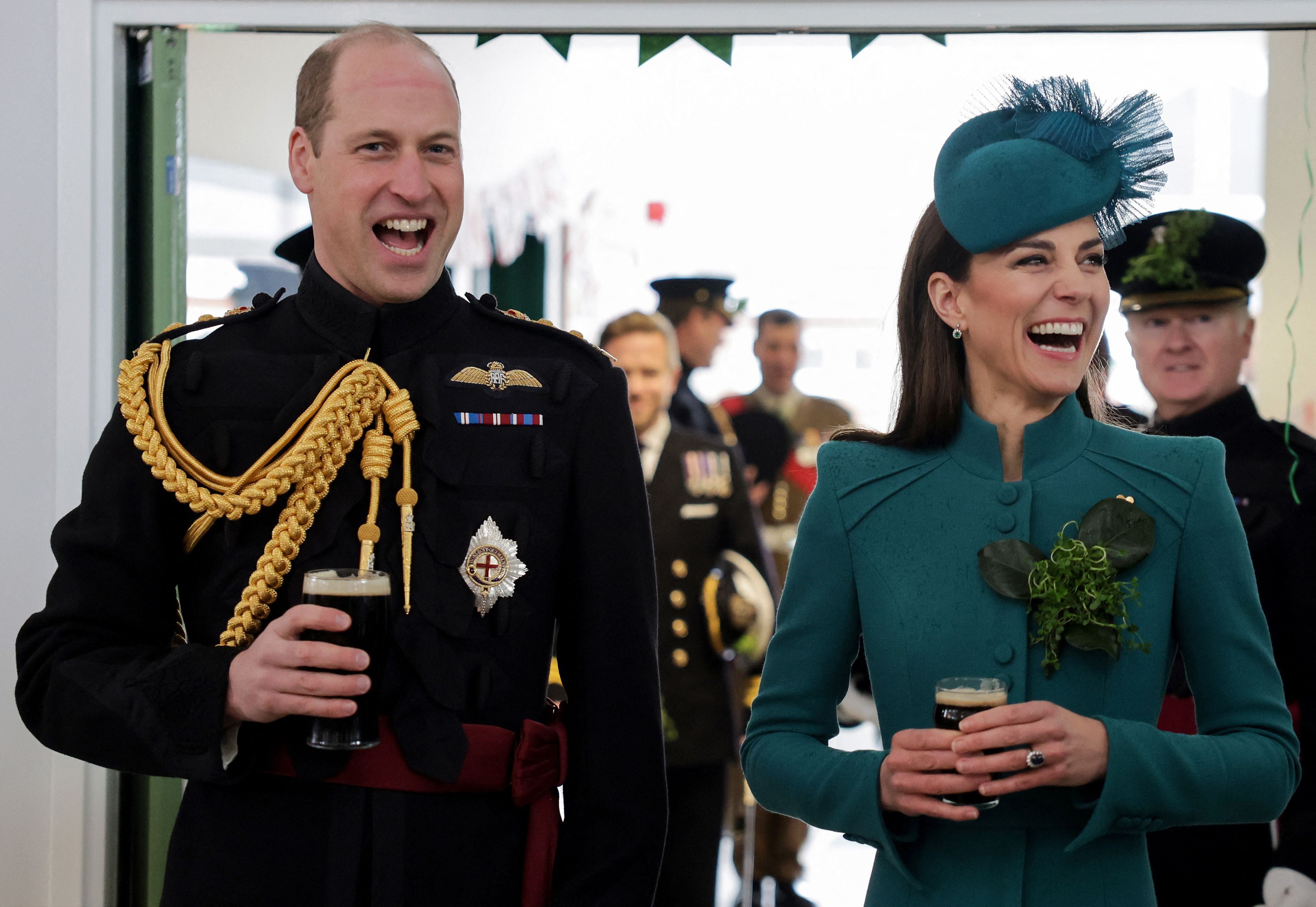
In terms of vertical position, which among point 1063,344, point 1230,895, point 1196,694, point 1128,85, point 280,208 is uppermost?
point 1128,85

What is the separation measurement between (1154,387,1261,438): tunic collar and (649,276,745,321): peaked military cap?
1.22 m

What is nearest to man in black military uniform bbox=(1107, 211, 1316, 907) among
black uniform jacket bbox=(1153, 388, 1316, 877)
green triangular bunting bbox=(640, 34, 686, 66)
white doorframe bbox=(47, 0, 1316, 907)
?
black uniform jacket bbox=(1153, 388, 1316, 877)

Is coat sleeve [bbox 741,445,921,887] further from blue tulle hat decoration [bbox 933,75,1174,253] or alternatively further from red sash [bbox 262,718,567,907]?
blue tulle hat decoration [bbox 933,75,1174,253]

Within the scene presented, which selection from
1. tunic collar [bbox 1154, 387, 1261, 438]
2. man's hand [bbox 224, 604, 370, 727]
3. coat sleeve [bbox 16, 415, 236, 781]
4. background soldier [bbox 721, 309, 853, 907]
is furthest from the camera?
background soldier [bbox 721, 309, 853, 907]

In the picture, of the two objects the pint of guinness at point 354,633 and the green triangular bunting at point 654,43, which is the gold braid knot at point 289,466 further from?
the green triangular bunting at point 654,43

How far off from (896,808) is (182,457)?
101cm

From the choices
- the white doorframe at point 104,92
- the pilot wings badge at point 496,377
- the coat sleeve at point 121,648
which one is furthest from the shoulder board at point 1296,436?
the coat sleeve at point 121,648

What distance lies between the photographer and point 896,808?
154cm

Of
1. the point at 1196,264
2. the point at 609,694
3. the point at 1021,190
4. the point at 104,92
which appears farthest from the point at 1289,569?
A: the point at 104,92

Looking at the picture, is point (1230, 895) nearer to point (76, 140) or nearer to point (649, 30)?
point (649, 30)

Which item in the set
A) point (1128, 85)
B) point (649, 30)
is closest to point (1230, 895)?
point (1128, 85)

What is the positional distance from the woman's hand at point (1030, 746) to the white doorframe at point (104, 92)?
5.49 ft

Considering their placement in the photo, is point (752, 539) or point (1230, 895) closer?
point (1230, 895)

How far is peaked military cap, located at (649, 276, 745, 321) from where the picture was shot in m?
3.50
